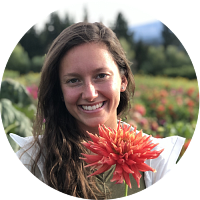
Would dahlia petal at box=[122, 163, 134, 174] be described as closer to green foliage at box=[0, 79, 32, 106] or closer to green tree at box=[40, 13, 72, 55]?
green tree at box=[40, 13, 72, 55]

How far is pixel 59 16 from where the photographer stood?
4.77ft

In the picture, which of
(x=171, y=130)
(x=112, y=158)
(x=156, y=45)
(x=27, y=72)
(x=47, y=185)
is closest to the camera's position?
(x=112, y=158)

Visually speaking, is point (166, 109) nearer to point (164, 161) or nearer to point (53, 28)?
point (164, 161)

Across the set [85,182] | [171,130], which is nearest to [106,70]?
[85,182]

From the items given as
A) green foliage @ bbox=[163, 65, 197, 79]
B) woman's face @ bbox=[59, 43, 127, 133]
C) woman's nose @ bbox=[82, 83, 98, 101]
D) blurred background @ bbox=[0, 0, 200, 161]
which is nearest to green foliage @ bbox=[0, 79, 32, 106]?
blurred background @ bbox=[0, 0, 200, 161]

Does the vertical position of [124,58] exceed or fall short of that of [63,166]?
it exceeds it

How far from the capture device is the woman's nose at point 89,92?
4.00 feet

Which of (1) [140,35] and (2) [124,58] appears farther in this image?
(1) [140,35]

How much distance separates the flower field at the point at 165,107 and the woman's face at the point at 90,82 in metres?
0.82

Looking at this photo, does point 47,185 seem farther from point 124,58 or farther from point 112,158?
point 124,58

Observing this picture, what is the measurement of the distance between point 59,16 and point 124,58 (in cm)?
45

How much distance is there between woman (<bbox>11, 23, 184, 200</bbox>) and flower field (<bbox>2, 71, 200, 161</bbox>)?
65 centimetres

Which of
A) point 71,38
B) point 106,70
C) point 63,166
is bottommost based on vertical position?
point 63,166

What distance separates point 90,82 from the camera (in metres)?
1.22
